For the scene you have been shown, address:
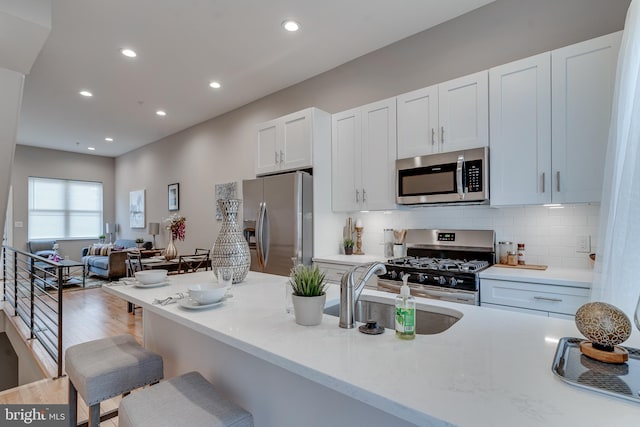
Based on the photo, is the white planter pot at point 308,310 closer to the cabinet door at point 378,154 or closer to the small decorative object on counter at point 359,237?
the cabinet door at point 378,154

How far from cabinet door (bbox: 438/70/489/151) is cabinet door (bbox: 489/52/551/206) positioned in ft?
0.20

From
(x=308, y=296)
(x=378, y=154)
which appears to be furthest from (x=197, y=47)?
(x=308, y=296)

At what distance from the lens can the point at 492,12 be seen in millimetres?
2697

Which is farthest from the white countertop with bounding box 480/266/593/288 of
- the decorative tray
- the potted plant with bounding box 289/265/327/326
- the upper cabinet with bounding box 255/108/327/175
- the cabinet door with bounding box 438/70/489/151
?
the upper cabinet with bounding box 255/108/327/175

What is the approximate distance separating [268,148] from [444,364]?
3391 mm

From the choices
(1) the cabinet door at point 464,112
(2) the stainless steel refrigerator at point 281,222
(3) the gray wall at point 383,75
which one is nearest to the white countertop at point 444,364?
(1) the cabinet door at point 464,112

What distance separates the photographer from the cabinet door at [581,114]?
2.00 m

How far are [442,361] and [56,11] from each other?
3.81 m

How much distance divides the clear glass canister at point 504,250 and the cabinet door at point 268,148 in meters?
2.36

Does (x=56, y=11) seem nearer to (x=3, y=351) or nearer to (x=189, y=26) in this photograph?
(x=189, y=26)

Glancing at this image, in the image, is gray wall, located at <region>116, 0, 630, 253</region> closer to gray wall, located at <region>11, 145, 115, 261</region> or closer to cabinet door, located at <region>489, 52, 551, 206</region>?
cabinet door, located at <region>489, 52, 551, 206</region>

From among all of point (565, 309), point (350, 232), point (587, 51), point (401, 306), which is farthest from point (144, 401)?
point (587, 51)

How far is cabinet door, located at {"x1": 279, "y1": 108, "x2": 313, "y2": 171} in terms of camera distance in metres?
3.42

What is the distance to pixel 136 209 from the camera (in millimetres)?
7684
